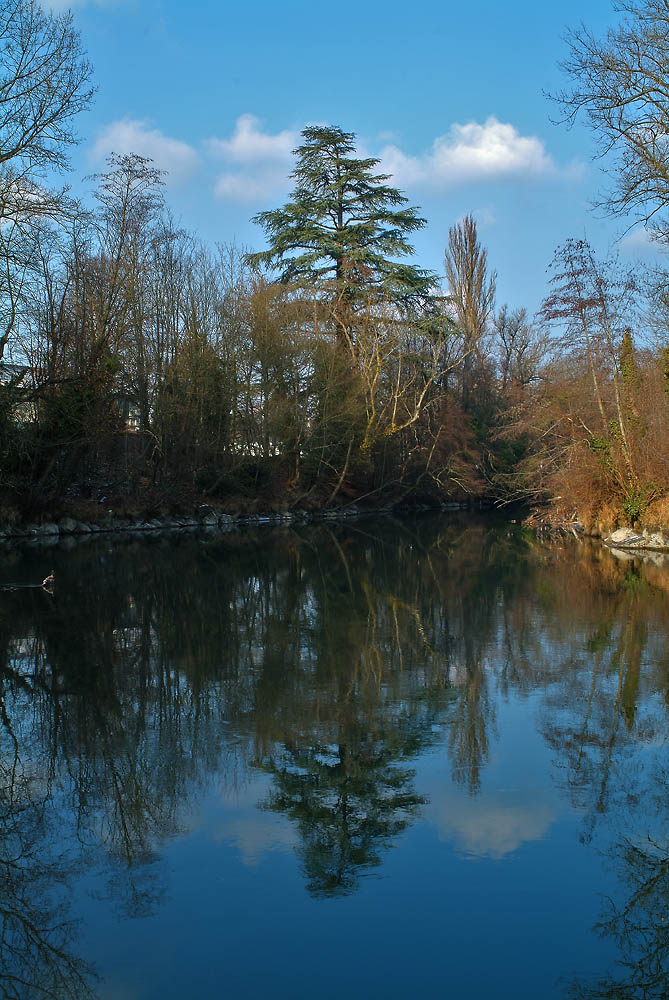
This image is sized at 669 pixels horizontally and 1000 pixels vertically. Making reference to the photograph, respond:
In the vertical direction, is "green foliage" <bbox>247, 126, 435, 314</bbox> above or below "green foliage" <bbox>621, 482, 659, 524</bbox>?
above

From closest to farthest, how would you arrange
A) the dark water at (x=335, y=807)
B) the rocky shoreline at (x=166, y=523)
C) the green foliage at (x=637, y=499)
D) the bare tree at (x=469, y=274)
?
the dark water at (x=335, y=807) < the green foliage at (x=637, y=499) < the rocky shoreline at (x=166, y=523) < the bare tree at (x=469, y=274)

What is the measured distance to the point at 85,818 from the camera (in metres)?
5.36

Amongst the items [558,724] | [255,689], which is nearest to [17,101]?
[255,689]

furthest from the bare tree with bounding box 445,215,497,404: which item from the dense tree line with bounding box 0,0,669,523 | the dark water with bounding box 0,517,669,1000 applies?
the dark water with bounding box 0,517,669,1000

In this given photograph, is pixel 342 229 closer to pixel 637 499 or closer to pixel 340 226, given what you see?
pixel 340 226

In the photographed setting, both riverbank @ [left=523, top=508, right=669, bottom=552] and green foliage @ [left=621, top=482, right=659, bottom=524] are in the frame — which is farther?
green foliage @ [left=621, top=482, right=659, bottom=524]

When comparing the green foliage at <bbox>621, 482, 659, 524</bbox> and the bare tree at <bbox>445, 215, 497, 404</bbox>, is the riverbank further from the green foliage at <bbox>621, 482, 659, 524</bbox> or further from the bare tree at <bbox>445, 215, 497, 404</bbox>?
the bare tree at <bbox>445, 215, 497, 404</bbox>

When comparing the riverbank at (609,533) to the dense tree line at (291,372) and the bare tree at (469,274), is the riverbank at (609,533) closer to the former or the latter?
the dense tree line at (291,372)

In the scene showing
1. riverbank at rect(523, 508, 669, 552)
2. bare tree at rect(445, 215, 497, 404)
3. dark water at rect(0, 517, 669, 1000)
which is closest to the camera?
dark water at rect(0, 517, 669, 1000)

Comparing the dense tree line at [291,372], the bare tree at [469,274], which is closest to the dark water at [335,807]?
the dense tree line at [291,372]

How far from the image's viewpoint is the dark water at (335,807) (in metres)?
3.90

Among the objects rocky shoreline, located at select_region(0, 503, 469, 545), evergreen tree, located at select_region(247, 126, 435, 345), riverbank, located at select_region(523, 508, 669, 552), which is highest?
evergreen tree, located at select_region(247, 126, 435, 345)

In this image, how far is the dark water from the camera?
390 centimetres

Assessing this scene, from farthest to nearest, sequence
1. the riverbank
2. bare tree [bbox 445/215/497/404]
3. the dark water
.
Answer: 1. bare tree [bbox 445/215/497/404]
2. the riverbank
3. the dark water
